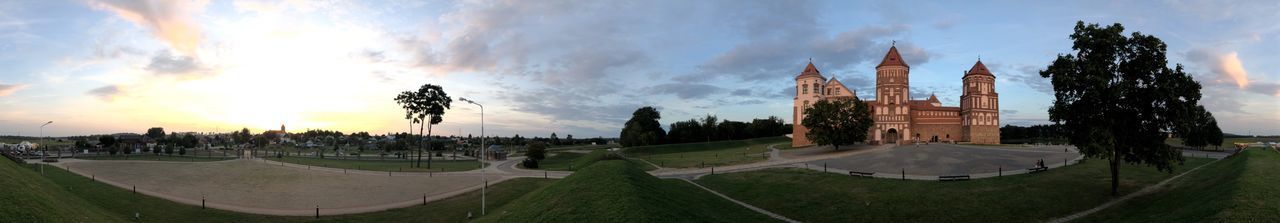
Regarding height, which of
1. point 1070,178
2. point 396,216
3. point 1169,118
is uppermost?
point 1169,118

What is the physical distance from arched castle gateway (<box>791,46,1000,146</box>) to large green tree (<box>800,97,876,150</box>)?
752 inches

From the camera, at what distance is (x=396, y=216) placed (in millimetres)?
36469

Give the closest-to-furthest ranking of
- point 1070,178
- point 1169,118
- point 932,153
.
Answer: point 1169,118
point 1070,178
point 932,153

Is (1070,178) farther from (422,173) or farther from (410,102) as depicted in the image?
(410,102)

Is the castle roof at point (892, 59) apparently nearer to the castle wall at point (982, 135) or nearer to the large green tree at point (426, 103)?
the castle wall at point (982, 135)

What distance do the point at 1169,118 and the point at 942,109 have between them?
73.6 metres

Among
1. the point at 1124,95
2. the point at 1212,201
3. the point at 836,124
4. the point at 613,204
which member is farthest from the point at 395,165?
the point at 1212,201

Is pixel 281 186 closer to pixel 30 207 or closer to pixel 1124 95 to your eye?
pixel 30 207

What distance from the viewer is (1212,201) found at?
20.3 m

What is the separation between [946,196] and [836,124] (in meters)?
43.8

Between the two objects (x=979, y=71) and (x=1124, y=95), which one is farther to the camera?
(x=979, y=71)

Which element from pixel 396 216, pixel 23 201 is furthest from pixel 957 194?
pixel 23 201

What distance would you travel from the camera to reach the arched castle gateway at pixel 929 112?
302 ft

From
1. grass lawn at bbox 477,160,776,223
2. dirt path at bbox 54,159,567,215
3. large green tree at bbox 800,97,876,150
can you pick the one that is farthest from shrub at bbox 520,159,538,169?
grass lawn at bbox 477,160,776,223
